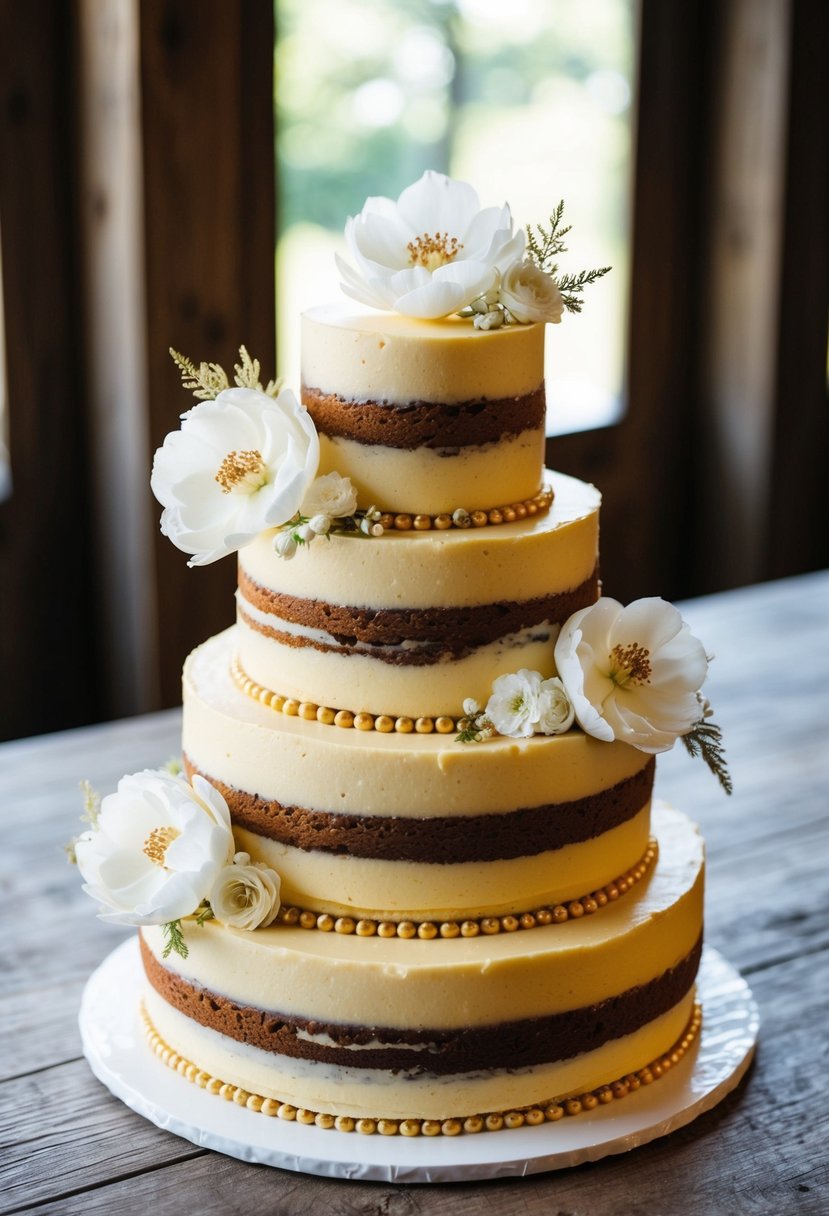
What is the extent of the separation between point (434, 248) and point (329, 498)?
0.86 feet

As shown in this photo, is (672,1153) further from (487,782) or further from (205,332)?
(205,332)

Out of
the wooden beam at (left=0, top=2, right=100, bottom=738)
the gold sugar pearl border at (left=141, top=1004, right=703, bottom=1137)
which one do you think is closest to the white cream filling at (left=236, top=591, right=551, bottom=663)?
the gold sugar pearl border at (left=141, top=1004, right=703, bottom=1137)

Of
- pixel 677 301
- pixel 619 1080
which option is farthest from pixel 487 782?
pixel 677 301

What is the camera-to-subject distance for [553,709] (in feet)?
4.78

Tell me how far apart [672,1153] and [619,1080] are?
0.09 m

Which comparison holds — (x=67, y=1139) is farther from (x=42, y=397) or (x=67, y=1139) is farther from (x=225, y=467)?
(x=42, y=397)

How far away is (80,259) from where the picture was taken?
2.98m

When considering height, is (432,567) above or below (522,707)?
above

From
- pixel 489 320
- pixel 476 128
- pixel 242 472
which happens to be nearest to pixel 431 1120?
pixel 242 472

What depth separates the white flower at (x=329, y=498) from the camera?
143 centimetres

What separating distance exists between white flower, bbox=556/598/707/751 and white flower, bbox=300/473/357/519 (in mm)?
241

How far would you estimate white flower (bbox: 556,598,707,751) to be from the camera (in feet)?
4.76

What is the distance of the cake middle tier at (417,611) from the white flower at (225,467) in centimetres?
8

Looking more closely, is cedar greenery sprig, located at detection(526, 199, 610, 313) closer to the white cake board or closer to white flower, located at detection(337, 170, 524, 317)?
white flower, located at detection(337, 170, 524, 317)
